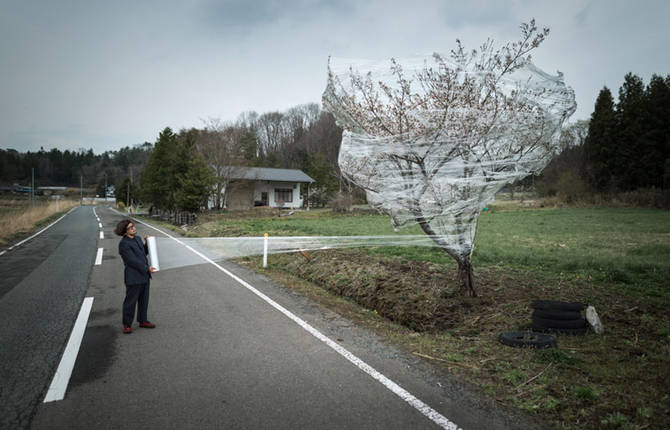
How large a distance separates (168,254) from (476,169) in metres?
10.2

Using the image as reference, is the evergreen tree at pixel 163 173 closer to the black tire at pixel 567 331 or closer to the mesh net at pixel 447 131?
the mesh net at pixel 447 131

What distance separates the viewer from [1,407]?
299 cm

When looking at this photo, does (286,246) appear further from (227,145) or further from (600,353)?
(227,145)

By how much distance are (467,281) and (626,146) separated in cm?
3805

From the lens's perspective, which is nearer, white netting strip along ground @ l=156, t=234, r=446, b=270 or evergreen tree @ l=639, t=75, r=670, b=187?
white netting strip along ground @ l=156, t=234, r=446, b=270

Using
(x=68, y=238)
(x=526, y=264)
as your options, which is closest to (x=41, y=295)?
(x=526, y=264)

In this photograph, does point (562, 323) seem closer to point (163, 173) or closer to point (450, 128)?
point (450, 128)

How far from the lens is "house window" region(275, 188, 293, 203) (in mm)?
39125

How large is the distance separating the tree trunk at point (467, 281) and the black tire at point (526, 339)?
1.56 meters

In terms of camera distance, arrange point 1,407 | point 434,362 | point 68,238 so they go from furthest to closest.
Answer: point 68,238, point 434,362, point 1,407

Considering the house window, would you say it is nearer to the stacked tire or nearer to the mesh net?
the mesh net

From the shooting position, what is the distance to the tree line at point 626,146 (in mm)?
31859

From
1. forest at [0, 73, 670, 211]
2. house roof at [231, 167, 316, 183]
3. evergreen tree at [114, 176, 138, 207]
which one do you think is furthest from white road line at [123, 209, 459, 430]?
evergreen tree at [114, 176, 138, 207]

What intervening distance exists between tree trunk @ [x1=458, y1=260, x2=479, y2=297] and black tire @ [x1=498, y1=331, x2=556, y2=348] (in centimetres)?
156
